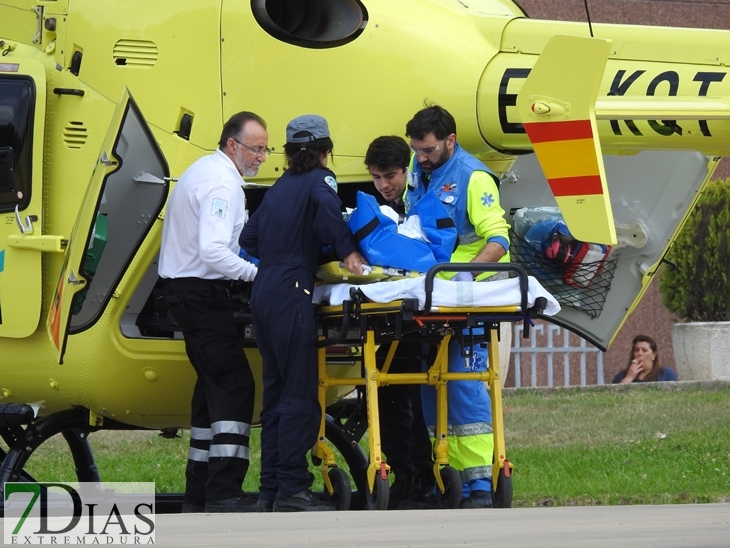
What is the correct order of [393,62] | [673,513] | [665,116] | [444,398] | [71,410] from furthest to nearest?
[71,410] < [393,62] < [444,398] < [665,116] < [673,513]

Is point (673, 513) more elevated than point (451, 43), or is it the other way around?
point (451, 43)

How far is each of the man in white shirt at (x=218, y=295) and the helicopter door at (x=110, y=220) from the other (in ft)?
0.60

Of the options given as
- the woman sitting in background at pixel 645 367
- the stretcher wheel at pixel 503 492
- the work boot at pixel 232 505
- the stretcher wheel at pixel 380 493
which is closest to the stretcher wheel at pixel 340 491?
the stretcher wheel at pixel 380 493

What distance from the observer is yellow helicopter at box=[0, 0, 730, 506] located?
20.9 feet

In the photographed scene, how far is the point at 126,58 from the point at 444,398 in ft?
Answer: 7.66

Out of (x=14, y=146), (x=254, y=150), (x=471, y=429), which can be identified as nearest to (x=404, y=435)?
(x=471, y=429)

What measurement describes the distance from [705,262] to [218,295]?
7.57m

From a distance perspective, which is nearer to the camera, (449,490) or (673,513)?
(673,513)

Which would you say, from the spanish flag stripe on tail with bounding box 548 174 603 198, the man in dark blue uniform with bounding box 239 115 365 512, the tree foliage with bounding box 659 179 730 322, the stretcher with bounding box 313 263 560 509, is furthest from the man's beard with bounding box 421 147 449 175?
the tree foliage with bounding box 659 179 730 322

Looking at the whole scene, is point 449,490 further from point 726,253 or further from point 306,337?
point 726,253

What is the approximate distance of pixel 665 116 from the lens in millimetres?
5629

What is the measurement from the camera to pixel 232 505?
243 inches

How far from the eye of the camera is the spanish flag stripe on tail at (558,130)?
549 centimetres

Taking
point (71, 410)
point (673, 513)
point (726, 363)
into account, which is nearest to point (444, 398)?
point (673, 513)
